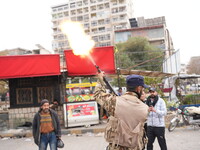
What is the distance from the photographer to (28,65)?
8883mm

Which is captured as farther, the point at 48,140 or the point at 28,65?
the point at 28,65

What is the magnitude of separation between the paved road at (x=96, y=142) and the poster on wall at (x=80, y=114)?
98 cm

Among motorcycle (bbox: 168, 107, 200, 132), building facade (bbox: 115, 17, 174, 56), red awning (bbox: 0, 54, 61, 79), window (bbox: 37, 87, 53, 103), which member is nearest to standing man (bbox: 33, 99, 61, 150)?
red awning (bbox: 0, 54, 61, 79)

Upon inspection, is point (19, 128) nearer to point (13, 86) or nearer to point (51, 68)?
point (13, 86)

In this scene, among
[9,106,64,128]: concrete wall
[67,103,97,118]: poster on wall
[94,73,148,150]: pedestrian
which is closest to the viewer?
[94,73,148,150]: pedestrian

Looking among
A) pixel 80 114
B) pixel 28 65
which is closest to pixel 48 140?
pixel 28 65

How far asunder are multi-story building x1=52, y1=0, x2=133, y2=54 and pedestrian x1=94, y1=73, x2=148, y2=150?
5136cm

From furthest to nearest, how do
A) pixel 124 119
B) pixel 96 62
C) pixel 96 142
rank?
pixel 96 62, pixel 96 142, pixel 124 119

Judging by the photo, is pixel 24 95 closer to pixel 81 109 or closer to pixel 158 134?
pixel 81 109

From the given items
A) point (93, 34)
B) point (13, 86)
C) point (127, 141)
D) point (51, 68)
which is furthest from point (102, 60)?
point (93, 34)

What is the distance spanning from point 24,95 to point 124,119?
8.91 m

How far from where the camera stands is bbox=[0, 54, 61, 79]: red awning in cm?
880

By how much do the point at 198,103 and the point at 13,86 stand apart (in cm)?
1051

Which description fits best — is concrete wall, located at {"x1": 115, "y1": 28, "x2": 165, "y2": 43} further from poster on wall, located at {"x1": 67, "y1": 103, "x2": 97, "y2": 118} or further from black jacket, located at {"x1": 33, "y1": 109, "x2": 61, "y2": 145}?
black jacket, located at {"x1": 33, "y1": 109, "x2": 61, "y2": 145}
